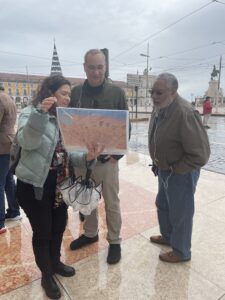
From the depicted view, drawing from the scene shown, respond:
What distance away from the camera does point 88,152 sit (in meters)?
2.05

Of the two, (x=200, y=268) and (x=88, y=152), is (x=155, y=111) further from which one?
(x=200, y=268)

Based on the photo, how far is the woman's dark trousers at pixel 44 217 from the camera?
2043mm

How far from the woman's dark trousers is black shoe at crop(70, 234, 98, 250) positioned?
1.69 feet

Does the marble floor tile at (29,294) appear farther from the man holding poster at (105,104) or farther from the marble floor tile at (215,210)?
the marble floor tile at (215,210)

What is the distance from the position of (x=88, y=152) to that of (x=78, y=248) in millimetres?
1340

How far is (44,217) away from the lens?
209cm

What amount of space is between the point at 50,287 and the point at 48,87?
1594 millimetres

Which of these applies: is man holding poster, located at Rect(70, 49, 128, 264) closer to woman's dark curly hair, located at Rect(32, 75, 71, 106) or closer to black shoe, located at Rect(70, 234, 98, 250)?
black shoe, located at Rect(70, 234, 98, 250)

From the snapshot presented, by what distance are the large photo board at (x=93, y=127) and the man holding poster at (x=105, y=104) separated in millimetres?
496

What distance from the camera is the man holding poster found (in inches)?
94.7

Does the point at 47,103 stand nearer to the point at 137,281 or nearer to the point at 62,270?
the point at 62,270

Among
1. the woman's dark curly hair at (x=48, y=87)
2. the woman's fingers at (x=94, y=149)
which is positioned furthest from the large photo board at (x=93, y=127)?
the woman's dark curly hair at (x=48, y=87)

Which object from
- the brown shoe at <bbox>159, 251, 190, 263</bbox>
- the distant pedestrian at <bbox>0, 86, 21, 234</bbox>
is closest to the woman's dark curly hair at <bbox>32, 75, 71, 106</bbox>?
the distant pedestrian at <bbox>0, 86, 21, 234</bbox>

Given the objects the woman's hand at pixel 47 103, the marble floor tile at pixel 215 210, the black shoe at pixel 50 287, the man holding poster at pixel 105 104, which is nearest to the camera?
the woman's hand at pixel 47 103
